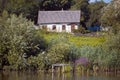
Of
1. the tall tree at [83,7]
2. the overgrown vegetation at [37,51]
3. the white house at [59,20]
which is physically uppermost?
the tall tree at [83,7]

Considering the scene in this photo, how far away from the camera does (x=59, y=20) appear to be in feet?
250

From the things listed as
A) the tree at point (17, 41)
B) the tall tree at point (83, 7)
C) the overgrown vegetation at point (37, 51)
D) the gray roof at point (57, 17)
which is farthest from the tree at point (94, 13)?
the tree at point (17, 41)

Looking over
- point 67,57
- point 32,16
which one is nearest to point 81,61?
point 67,57

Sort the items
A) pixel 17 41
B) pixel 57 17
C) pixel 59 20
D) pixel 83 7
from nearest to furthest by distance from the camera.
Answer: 1. pixel 17 41
2. pixel 59 20
3. pixel 57 17
4. pixel 83 7

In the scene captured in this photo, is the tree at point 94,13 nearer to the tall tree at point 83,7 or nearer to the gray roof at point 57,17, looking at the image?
the tall tree at point 83,7

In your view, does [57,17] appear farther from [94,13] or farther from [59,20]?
[94,13]

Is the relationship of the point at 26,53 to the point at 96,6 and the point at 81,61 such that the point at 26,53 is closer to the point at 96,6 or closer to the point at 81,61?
the point at 81,61

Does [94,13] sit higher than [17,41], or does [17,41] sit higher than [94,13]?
[94,13]

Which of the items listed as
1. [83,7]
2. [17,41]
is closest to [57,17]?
[83,7]

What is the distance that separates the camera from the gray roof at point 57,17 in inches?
2970

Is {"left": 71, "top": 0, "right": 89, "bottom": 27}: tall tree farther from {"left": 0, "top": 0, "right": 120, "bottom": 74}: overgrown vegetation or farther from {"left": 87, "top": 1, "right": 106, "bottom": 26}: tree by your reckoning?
{"left": 0, "top": 0, "right": 120, "bottom": 74}: overgrown vegetation

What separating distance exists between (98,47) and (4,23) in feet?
30.6

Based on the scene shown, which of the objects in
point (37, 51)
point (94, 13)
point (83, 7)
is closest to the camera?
point (37, 51)

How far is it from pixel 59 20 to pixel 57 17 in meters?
0.93
